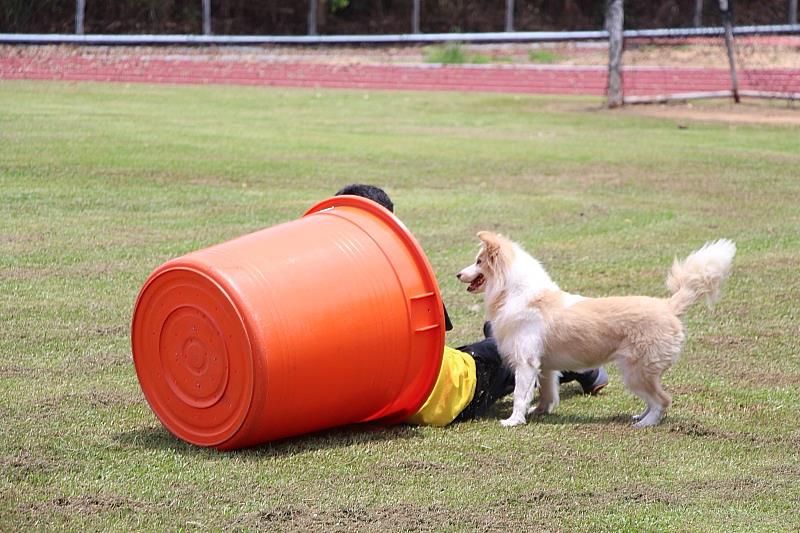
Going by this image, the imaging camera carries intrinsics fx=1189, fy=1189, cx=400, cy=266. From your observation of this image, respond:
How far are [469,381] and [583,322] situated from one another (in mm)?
676

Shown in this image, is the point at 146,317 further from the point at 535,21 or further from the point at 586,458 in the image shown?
the point at 535,21

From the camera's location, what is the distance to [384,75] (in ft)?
100

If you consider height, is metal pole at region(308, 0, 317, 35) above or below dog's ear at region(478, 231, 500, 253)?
above

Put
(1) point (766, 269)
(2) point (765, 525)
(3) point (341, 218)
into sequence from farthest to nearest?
(1) point (766, 269) → (3) point (341, 218) → (2) point (765, 525)

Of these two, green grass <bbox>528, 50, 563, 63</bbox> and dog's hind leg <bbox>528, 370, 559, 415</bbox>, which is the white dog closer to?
dog's hind leg <bbox>528, 370, 559, 415</bbox>

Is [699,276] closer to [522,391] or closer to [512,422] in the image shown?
[522,391]

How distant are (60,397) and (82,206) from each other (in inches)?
244

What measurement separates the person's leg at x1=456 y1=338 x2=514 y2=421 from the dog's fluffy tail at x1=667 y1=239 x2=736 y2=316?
1004mm

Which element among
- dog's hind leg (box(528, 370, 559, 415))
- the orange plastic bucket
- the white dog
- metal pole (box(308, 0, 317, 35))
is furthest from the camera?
metal pole (box(308, 0, 317, 35))

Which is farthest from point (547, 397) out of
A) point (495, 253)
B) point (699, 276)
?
point (699, 276)

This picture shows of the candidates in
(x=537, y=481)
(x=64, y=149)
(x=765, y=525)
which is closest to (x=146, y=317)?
(x=537, y=481)

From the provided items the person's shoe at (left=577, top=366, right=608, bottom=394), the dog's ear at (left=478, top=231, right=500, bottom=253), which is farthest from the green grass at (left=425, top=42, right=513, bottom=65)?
the dog's ear at (left=478, top=231, right=500, bottom=253)

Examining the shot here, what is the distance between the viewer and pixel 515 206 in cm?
1293

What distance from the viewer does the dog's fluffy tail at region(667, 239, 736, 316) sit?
616cm
